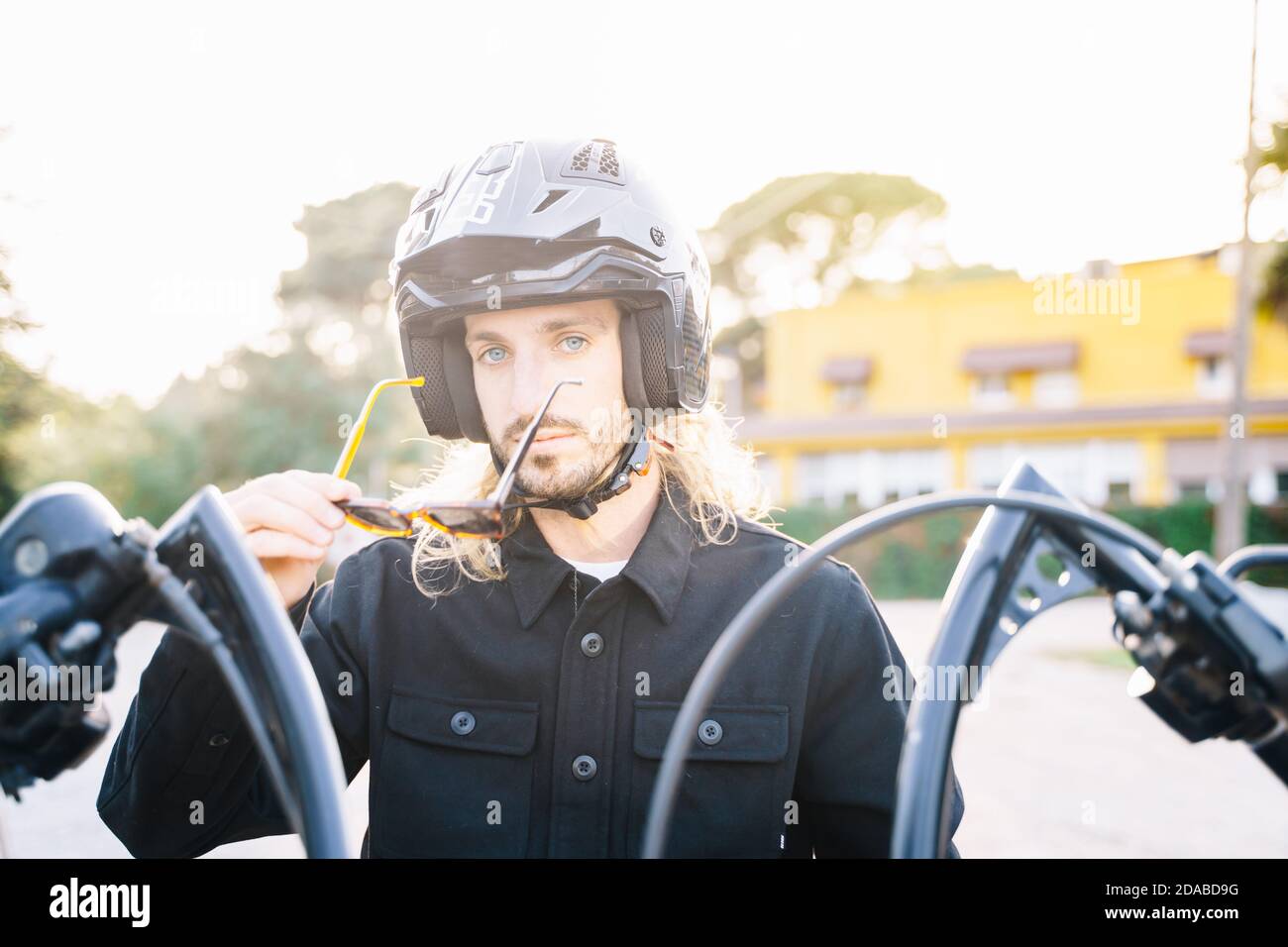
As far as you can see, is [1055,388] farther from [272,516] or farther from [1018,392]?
[272,516]

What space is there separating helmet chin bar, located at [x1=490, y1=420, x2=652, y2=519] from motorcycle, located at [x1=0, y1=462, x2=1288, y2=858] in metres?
0.94

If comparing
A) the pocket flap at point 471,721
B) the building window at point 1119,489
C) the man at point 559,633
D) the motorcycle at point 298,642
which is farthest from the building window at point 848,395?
the motorcycle at point 298,642

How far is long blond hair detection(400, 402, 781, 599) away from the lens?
7.24ft

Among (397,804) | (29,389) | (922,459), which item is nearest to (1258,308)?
(922,459)

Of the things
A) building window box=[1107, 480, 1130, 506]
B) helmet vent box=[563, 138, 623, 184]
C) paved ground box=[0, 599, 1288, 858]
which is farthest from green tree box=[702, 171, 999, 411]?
helmet vent box=[563, 138, 623, 184]

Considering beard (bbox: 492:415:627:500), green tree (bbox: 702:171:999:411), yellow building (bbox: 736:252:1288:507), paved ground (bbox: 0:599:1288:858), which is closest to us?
beard (bbox: 492:415:627:500)

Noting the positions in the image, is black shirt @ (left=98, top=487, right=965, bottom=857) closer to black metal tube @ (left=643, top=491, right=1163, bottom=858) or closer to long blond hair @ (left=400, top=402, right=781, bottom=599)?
long blond hair @ (left=400, top=402, right=781, bottom=599)

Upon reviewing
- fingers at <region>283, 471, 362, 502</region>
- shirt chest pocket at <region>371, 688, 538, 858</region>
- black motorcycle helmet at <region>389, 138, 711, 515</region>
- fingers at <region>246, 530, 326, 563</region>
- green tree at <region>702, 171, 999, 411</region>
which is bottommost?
shirt chest pocket at <region>371, 688, 538, 858</region>

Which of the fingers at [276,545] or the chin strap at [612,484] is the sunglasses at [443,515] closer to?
the fingers at [276,545]

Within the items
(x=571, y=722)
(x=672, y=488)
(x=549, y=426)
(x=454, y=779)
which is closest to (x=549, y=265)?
(x=549, y=426)

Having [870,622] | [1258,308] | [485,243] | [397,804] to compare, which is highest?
[1258,308]
